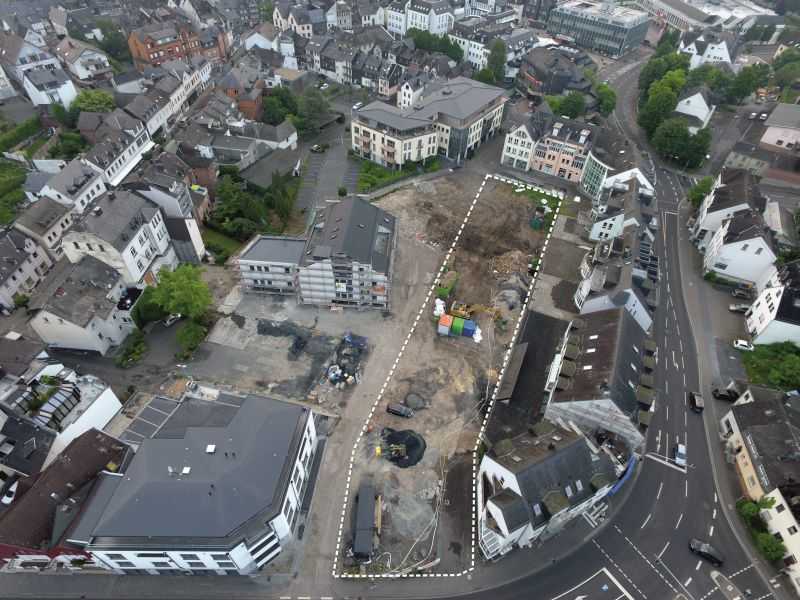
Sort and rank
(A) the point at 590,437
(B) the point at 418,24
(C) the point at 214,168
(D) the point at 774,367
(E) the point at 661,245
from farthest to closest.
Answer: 1. (B) the point at 418,24
2. (C) the point at 214,168
3. (E) the point at 661,245
4. (D) the point at 774,367
5. (A) the point at 590,437

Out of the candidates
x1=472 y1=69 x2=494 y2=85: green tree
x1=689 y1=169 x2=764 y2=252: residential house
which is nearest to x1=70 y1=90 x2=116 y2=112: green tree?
x1=472 y1=69 x2=494 y2=85: green tree

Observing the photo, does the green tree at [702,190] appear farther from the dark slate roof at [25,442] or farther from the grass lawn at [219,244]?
the dark slate roof at [25,442]

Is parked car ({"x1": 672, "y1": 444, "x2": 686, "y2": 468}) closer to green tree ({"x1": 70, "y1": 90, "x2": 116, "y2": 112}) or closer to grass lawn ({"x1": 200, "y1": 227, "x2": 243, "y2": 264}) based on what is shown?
grass lawn ({"x1": 200, "y1": 227, "x2": 243, "y2": 264})

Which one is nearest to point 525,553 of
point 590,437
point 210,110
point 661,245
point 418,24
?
point 590,437

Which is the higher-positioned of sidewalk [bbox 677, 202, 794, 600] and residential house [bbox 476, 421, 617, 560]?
residential house [bbox 476, 421, 617, 560]

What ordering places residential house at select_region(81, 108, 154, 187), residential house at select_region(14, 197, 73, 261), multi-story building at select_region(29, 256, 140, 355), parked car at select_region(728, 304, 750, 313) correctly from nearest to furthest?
multi-story building at select_region(29, 256, 140, 355) < parked car at select_region(728, 304, 750, 313) < residential house at select_region(14, 197, 73, 261) < residential house at select_region(81, 108, 154, 187)

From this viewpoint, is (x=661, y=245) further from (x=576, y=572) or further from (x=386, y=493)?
(x=386, y=493)
